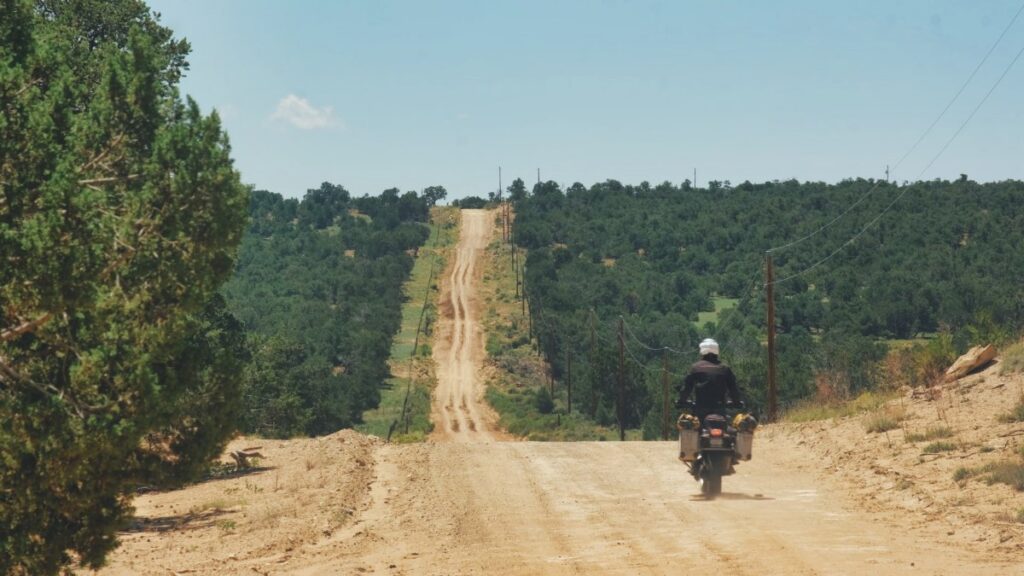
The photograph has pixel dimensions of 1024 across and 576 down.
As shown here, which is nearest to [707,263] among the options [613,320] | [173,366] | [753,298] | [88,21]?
[753,298]

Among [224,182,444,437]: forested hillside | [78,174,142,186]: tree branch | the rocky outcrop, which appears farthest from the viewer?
[224,182,444,437]: forested hillside

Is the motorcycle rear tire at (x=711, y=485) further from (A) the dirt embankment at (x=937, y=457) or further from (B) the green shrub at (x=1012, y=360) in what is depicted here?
(B) the green shrub at (x=1012, y=360)

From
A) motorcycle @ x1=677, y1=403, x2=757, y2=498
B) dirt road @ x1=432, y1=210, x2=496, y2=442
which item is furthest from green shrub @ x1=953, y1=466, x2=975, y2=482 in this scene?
dirt road @ x1=432, y1=210, x2=496, y2=442

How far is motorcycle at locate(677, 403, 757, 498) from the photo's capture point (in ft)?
57.3

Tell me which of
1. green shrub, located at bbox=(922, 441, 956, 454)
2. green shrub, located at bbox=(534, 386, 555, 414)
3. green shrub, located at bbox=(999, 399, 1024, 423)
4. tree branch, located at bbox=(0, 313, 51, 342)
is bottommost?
green shrub, located at bbox=(534, 386, 555, 414)

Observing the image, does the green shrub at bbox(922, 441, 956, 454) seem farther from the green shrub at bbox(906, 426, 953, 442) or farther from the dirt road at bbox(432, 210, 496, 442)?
the dirt road at bbox(432, 210, 496, 442)

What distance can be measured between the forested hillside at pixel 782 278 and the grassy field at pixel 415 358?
35.1 ft

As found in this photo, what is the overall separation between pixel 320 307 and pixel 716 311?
40.1 m

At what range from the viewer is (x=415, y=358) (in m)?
101

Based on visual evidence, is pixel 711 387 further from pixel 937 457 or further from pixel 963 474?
pixel 937 457

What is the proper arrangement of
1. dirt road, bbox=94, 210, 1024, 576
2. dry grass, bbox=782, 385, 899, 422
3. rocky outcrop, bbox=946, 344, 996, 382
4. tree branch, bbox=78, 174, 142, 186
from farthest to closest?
1. rocky outcrop, bbox=946, 344, 996, 382
2. dry grass, bbox=782, 385, 899, 422
3. dirt road, bbox=94, 210, 1024, 576
4. tree branch, bbox=78, 174, 142, 186

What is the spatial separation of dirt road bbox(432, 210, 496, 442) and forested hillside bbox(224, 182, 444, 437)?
16.4ft

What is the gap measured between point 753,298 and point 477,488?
10112 cm

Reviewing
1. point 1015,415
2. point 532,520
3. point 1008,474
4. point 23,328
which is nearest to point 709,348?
point 532,520
